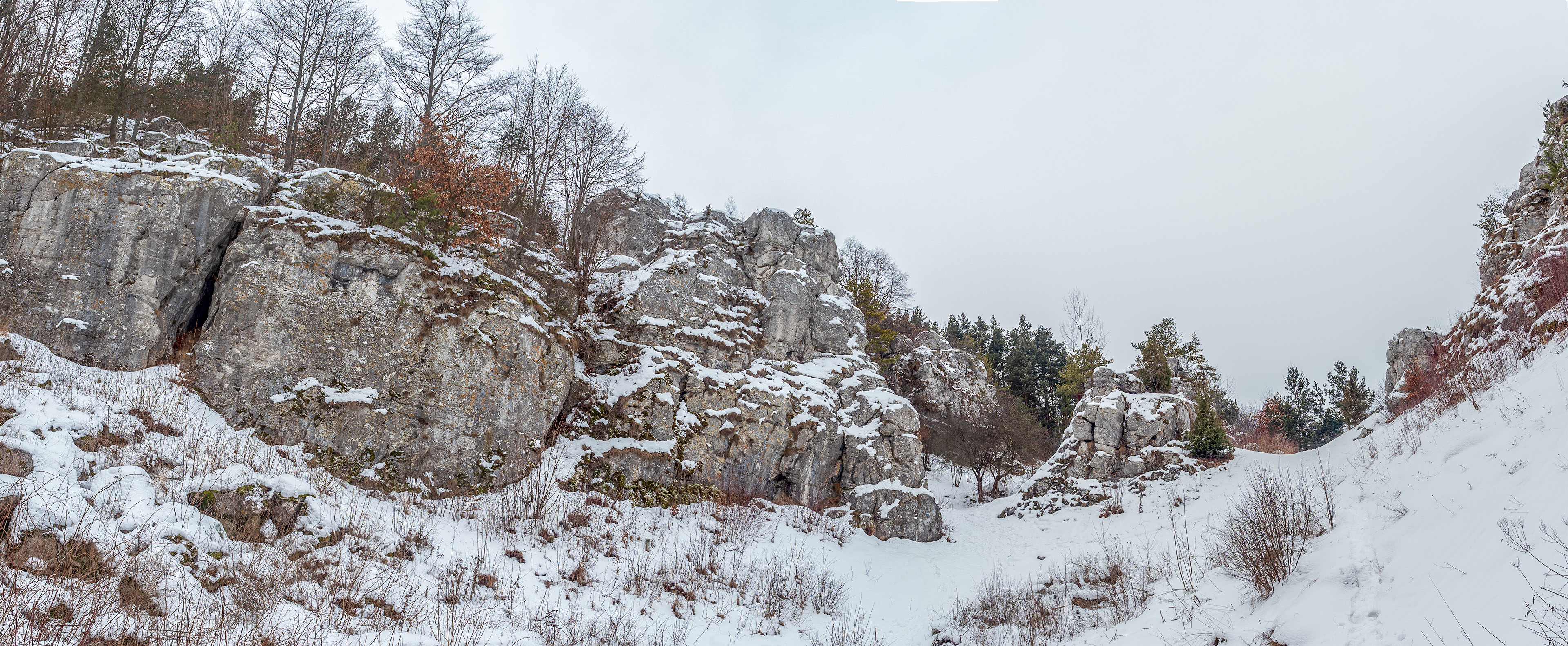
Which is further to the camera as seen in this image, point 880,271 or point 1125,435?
point 880,271

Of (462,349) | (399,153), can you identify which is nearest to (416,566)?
(462,349)

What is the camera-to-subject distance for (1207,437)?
64.0 ft

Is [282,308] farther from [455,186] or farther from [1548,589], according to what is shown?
[1548,589]

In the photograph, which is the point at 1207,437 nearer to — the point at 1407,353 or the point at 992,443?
the point at 1407,353

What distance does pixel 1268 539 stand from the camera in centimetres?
720

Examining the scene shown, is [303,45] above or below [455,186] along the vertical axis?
above

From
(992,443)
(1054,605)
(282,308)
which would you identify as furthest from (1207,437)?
(282,308)

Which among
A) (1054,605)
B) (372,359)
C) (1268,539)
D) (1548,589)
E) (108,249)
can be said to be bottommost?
(1054,605)

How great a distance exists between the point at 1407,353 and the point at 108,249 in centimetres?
3180

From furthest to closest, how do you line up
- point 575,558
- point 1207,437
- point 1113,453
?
Answer: point 1113,453, point 1207,437, point 575,558

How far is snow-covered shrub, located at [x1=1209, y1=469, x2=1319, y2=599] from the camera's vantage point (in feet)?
22.5

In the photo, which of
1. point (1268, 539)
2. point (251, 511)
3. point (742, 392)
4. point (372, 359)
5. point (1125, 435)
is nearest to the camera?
point (1268, 539)

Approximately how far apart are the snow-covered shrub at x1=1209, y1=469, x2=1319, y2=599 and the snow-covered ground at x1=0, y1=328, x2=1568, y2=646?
7.7 inches

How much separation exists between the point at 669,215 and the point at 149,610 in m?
20.0
